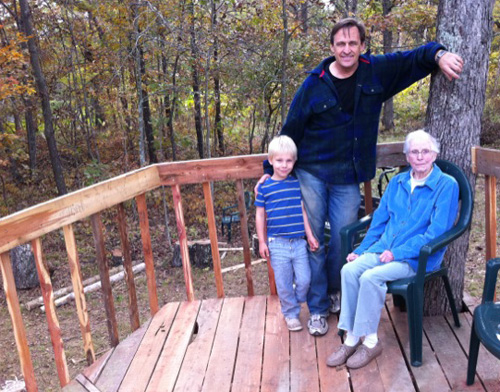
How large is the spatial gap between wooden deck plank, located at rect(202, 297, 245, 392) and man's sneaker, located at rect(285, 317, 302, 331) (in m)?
0.31

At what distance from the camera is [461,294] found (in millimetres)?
2879

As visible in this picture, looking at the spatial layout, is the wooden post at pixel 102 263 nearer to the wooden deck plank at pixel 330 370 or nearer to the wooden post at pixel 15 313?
the wooden post at pixel 15 313

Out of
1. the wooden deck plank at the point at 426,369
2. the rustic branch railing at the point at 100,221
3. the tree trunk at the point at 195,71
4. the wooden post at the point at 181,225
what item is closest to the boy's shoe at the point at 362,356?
the wooden deck plank at the point at 426,369

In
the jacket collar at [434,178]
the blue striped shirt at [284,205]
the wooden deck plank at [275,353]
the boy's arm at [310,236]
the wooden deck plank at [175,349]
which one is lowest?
the wooden deck plank at [175,349]

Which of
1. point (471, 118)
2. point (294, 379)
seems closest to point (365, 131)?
point (471, 118)

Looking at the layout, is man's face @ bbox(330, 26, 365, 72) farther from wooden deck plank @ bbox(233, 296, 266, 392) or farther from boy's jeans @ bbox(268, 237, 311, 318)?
wooden deck plank @ bbox(233, 296, 266, 392)

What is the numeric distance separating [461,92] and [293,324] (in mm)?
1603

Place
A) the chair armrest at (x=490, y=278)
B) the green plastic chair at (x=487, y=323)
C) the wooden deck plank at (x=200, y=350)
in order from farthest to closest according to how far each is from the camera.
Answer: the wooden deck plank at (x=200, y=350)
the chair armrest at (x=490, y=278)
the green plastic chair at (x=487, y=323)

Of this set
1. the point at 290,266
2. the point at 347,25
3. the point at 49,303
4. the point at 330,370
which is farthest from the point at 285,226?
the point at 49,303

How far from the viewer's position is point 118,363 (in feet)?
8.63

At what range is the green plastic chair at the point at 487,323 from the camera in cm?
194

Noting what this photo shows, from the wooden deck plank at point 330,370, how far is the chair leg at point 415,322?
35 cm

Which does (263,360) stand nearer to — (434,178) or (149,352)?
(149,352)

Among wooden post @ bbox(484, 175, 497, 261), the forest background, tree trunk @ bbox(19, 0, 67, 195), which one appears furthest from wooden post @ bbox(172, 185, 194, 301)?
tree trunk @ bbox(19, 0, 67, 195)
